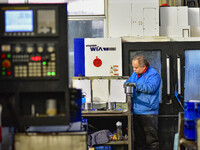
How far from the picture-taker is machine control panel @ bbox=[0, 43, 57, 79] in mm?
2145

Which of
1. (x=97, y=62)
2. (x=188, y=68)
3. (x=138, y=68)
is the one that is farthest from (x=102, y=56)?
(x=188, y=68)

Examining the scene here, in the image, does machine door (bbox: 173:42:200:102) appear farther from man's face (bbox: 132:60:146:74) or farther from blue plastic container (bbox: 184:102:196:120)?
blue plastic container (bbox: 184:102:196:120)

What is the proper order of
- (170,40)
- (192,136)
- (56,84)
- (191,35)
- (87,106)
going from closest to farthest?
(56,84) → (192,136) → (87,106) → (170,40) → (191,35)

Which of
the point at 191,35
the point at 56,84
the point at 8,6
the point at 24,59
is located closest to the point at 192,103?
the point at 56,84

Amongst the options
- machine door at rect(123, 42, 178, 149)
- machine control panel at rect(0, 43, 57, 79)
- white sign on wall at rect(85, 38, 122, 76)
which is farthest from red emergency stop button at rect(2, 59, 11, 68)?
machine door at rect(123, 42, 178, 149)

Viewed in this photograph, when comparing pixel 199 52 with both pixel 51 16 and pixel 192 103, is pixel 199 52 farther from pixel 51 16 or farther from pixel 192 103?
pixel 51 16

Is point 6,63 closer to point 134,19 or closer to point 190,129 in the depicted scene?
point 190,129

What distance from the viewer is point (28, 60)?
216 centimetres

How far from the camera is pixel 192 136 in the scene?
2572mm

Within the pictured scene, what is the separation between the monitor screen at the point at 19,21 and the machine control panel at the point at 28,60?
0.09 metres

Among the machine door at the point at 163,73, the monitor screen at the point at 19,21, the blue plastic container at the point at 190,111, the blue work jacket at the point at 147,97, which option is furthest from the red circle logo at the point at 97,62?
the monitor screen at the point at 19,21

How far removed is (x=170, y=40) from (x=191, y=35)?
58cm

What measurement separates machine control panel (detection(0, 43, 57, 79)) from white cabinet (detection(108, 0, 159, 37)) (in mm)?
3703

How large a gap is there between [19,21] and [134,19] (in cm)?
379
